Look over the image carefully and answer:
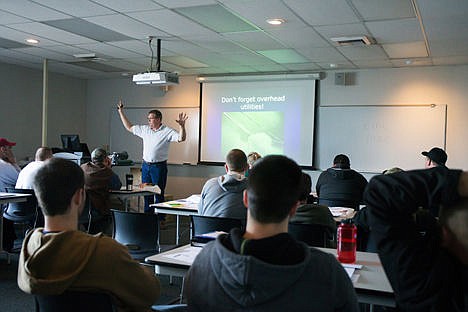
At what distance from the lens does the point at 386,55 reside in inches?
280

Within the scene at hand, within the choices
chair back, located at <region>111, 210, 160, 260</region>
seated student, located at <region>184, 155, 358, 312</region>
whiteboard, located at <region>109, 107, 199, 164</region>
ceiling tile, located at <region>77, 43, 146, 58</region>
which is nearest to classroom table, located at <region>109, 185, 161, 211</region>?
chair back, located at <region>111, 210, 160, 260</region>

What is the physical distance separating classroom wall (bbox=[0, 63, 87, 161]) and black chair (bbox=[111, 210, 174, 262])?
19.3 feet

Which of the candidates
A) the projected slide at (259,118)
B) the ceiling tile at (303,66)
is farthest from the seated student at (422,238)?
the projected slide at (259,118)

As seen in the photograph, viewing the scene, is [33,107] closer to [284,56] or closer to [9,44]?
[9,44]

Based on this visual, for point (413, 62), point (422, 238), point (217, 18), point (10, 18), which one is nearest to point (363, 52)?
point (413, 62)

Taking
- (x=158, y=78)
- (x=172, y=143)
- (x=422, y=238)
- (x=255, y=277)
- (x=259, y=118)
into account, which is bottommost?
(x=255, y=277)

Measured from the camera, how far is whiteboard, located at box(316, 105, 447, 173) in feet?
25.7

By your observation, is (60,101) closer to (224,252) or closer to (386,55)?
(386,55)

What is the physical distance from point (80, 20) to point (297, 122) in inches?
169

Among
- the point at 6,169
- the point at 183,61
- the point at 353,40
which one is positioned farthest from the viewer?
the point at 183,61

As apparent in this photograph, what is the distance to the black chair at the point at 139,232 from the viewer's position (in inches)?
155

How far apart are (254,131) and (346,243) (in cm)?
653

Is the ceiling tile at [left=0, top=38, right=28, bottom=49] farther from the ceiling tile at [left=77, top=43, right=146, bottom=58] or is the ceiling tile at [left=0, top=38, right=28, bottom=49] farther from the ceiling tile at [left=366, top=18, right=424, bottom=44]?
the ceiling tile at [left=366, top=18, right=424, bottom=44]

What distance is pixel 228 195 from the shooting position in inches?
157
